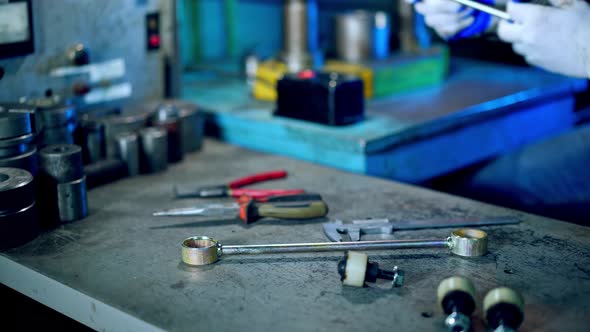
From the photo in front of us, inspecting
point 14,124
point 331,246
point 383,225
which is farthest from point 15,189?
point 383,225

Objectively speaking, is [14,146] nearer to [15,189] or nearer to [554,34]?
[15,189]

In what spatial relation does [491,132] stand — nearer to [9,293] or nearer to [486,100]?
[486,100]

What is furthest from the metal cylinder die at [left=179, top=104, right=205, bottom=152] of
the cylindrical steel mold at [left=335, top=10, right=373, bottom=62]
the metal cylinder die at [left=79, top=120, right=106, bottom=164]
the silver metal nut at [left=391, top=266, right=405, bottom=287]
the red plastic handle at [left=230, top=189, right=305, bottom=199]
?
the silver metal nut at [left=391, top=266, right=405, bottom=287]

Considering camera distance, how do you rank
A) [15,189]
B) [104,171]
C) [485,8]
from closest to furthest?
[15,189], [485,8], [104,171]

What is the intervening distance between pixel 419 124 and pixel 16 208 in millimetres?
980

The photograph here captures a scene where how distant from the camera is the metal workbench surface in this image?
0.91 meters

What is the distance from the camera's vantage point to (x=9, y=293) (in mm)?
1287

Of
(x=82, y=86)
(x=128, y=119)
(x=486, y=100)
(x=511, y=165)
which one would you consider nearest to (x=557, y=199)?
(x=511, y=165)

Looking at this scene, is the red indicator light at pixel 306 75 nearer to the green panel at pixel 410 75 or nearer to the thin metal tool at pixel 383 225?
the green panel at pixel 410 75

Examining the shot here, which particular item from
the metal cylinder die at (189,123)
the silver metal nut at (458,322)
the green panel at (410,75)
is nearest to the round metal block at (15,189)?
the metal cylinder die at (189,123)

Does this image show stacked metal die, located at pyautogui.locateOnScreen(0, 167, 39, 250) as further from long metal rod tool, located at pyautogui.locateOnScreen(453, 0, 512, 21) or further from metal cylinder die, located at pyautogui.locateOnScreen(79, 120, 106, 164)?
long metal rod tool, located at pyautogui.locateOnScreen(453, 0, 512, 21)

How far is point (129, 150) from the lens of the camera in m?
1.47

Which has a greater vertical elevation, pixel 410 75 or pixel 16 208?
pixel 410 75

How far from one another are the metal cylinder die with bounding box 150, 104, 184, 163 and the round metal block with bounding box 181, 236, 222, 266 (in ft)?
1.79
